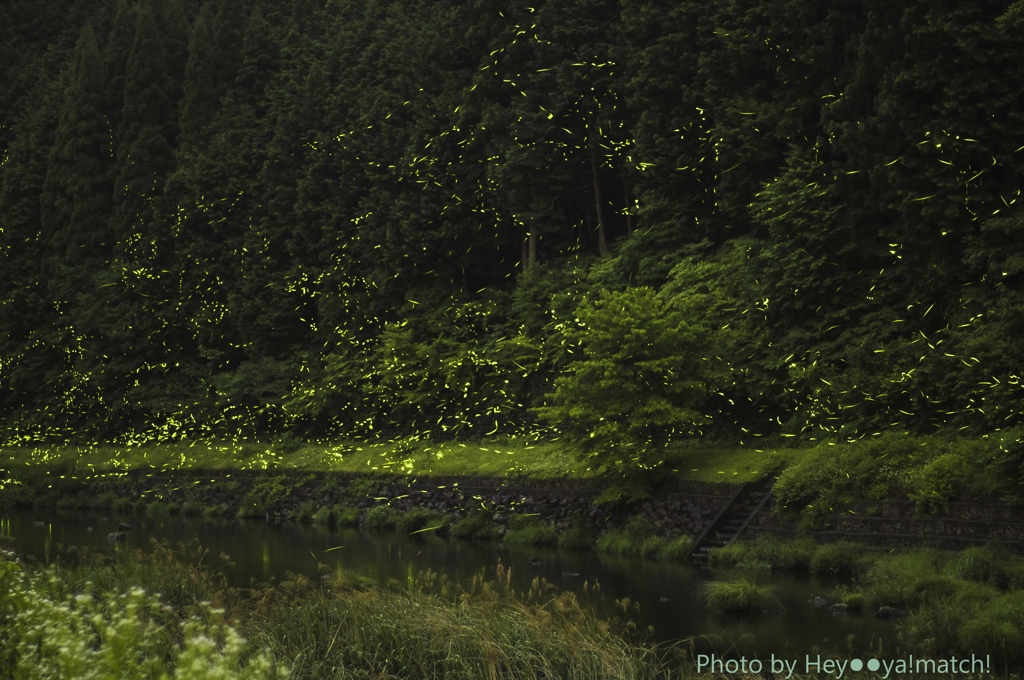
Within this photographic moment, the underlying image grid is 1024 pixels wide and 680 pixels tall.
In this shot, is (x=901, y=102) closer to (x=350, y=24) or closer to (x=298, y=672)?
(x=298, y=672)

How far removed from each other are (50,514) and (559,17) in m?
23.0

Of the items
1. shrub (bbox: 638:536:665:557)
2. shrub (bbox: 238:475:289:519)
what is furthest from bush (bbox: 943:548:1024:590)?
shrub (bbox: 238:475:289:519)

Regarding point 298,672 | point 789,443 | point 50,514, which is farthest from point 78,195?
point 298,672

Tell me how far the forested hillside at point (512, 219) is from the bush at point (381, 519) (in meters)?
5.31

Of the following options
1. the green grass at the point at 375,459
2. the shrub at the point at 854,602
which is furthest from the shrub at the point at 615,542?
the shrub at the point at 854,602

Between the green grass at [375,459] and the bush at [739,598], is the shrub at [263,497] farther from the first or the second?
the bush at [739,598]

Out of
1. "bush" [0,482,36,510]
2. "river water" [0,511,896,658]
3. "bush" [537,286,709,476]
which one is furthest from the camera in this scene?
"bush" [0,482,36,510]

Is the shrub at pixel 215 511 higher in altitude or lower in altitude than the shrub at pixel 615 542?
lower

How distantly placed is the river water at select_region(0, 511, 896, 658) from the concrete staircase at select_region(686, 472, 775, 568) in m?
0.67

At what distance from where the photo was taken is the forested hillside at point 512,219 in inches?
896

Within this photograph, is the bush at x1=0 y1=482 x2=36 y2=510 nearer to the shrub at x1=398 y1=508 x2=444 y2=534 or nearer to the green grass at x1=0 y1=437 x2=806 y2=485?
the green grass at x1=0 y1=437 x2=806 y2=485

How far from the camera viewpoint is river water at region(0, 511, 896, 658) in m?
13.7

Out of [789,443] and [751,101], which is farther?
[751,101]

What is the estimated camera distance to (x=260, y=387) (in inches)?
1677
